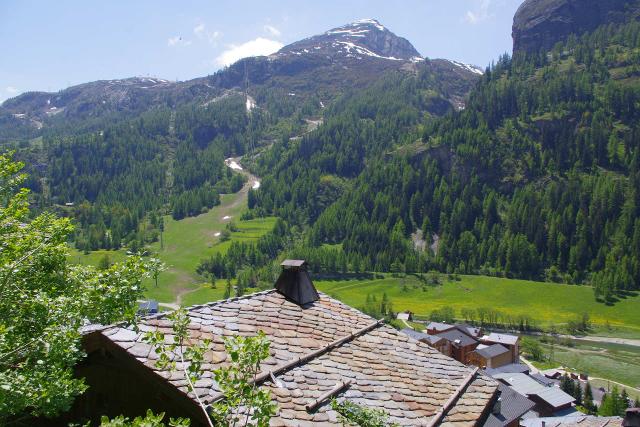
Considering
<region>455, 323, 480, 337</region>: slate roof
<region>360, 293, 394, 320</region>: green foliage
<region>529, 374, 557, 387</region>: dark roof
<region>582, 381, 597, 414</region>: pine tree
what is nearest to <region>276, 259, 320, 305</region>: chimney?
<region>582, 381, 597, 414</region>: pine tree

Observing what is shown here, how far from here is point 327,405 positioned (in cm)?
905

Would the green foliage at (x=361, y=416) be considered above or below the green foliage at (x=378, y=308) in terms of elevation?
above

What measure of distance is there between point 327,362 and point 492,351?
96.4 meters

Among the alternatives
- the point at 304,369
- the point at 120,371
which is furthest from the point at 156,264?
the point at 304,369

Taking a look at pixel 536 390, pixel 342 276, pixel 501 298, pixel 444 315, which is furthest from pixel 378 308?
pixel 536 390

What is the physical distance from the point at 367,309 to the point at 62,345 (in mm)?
128640

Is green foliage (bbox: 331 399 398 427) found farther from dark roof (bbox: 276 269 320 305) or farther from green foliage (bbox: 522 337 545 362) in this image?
green foliage (bbox: 522 337 545 362)

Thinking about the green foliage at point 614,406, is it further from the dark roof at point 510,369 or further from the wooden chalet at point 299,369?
the wooden chalet at point 299,369

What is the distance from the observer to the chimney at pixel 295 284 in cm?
1336

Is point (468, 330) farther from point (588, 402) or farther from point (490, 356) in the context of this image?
point (588, 402)

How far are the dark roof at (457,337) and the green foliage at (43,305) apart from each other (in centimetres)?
9629

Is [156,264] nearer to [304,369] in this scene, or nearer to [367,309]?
[304,369]

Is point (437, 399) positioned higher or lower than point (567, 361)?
higher

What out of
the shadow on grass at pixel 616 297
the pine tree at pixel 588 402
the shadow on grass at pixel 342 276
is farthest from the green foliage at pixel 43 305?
the shadow on grass at pixel 616 297
